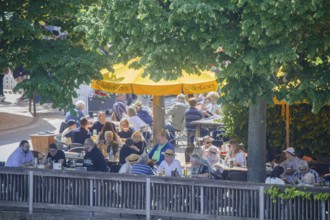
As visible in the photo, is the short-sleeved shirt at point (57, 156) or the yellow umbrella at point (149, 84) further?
the yellow umbrella at point (149, 84)

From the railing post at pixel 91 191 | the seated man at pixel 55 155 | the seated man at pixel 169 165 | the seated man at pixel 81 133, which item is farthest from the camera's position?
the seated man at pixel 81 133

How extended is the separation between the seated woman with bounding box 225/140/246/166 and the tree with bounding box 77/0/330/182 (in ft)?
9.18

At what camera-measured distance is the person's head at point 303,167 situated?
19172 mm

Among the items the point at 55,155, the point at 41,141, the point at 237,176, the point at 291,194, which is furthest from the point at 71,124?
the point at 291,194

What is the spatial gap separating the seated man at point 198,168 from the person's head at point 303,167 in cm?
180

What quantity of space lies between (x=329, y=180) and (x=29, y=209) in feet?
18.8

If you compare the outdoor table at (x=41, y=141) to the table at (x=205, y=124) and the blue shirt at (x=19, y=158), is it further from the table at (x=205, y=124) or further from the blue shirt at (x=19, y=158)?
the blue shirt at (x=19, y=158)

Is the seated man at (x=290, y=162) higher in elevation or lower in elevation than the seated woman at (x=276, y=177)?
higher

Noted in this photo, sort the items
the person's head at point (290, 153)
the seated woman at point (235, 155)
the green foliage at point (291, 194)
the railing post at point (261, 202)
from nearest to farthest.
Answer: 1. the green foliage at point (291, 194)
2. the railing post at point (261, 202)
3. the person's head at point (290, 153)
4. the seated woman at point (235, 155)

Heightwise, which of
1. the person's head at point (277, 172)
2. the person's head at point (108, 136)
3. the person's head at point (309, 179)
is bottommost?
the person's head at point (309, 179)

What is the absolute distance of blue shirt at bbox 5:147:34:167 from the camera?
67.5ft

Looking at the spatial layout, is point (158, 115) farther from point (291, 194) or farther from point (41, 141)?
point (291, 194)

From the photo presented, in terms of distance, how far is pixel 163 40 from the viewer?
18.0 meters

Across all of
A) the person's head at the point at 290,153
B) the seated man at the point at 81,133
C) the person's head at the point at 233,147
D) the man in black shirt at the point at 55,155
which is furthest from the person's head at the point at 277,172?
the seated man at the point at 81,133
